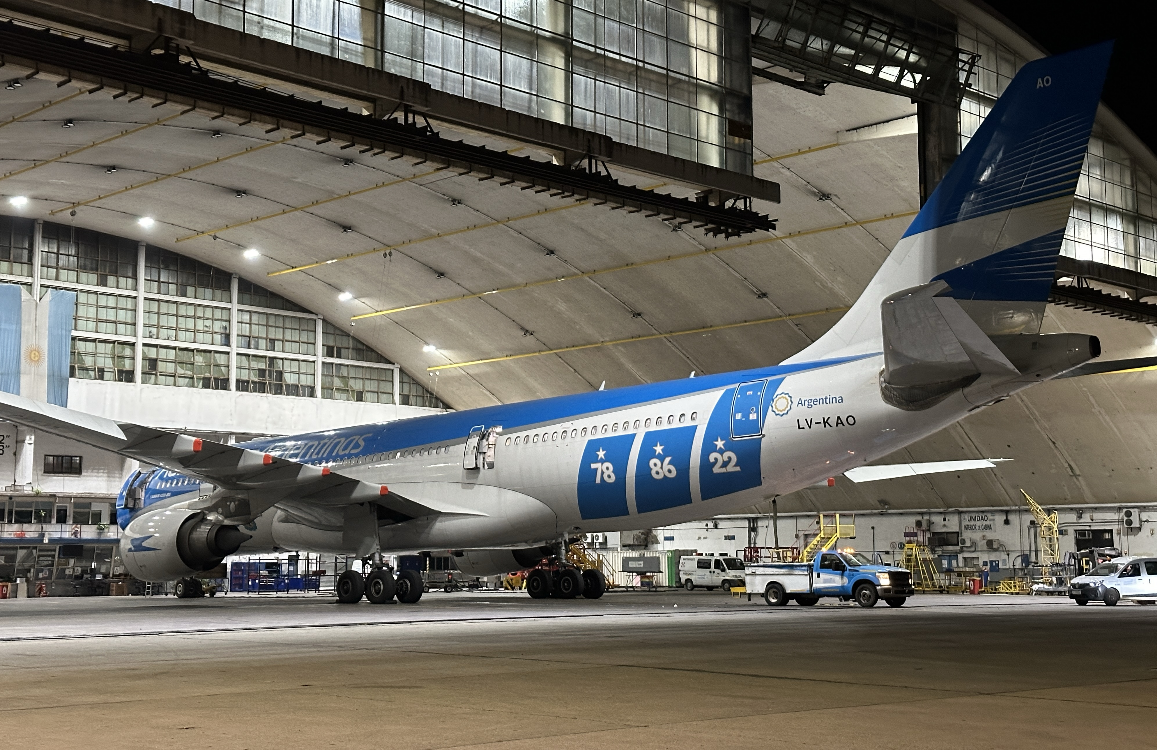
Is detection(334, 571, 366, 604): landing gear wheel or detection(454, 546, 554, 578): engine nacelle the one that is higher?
detection(454, 546, 554, 578): engine nacelle

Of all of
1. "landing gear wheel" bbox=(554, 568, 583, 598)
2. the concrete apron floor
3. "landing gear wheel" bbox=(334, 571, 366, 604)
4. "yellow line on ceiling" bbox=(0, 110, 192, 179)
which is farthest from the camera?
"yellow line on ceiling" bbox=(0, 110, 192, 179)

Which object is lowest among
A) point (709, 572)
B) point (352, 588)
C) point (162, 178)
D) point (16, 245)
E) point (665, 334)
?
point (709, 572)

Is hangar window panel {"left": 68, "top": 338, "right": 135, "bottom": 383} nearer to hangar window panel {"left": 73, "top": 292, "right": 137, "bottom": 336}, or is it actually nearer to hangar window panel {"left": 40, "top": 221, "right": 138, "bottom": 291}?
hangar window panel {"left": 73, "top": 292, "right": 137, "bottom": 336}

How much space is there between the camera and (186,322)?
48562mm

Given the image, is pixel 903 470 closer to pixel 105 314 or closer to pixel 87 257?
pixel 105 314

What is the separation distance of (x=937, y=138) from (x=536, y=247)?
1476cm

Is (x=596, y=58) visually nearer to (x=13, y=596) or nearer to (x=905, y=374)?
(x=905, y=374)

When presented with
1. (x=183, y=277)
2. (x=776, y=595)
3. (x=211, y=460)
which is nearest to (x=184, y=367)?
(x=183, y=277)

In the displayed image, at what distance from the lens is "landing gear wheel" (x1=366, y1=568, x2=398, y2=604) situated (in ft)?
82.7

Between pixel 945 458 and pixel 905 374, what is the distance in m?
29.0

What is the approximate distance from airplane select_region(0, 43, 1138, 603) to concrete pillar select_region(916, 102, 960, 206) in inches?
309

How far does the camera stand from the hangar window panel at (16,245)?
44.4 metres

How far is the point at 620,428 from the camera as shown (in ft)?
74.2

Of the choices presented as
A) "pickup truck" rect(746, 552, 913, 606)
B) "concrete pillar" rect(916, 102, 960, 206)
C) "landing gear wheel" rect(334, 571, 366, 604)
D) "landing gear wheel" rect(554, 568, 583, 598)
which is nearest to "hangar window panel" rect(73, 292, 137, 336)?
"landing gear wheel" rect(334, 571, 366, 604)
